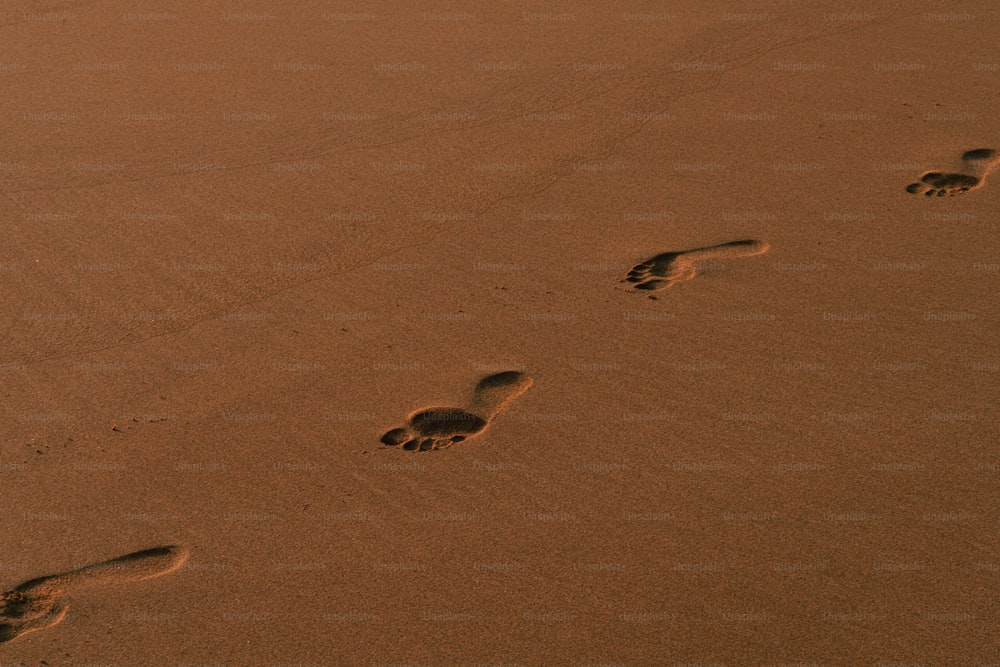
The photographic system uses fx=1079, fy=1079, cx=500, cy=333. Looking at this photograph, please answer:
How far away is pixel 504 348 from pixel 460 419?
39 cm

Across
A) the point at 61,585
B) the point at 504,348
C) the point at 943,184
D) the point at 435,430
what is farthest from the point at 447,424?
the point at 943,184

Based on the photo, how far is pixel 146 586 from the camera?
2678 millimetres

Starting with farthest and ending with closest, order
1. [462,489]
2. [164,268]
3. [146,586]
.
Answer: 1. [164,268]
2. [462,489]
3. [146,586]

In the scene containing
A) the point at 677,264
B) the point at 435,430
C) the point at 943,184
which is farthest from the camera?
the point at 943,184

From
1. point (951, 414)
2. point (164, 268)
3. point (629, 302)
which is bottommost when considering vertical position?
point (951, 414)

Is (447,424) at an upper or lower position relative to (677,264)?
lower

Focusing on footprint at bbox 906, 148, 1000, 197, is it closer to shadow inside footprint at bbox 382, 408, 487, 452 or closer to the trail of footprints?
the trail of footprints

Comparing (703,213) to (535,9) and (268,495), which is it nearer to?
(268,495)

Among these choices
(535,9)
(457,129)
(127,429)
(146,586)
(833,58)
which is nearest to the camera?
(146,586)

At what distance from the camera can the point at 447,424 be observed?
317 centimetres

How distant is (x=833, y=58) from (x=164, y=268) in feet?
11.9

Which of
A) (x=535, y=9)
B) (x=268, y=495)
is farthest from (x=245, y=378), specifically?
(x=535, y=9)

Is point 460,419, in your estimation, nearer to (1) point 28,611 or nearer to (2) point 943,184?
(1) point 28,611

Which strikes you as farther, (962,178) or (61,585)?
(962,178)
